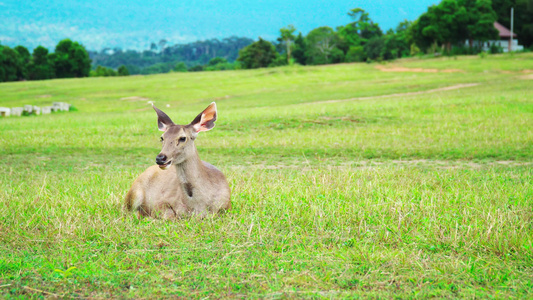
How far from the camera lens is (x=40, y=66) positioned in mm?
82875

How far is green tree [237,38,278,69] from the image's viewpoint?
8275cm

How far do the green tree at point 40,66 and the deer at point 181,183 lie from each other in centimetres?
8221

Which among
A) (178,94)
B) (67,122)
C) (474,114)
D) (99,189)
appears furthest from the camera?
(178,94)

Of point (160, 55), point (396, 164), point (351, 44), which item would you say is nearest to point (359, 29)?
point (351, 44)

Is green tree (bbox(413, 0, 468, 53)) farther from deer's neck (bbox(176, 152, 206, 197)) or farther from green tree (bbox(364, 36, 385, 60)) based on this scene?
deer's neck (bbox(176, 152, 206, 197))

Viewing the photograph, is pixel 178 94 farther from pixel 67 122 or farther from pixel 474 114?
pixel 474 114

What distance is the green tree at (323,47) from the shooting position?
90.5 meters

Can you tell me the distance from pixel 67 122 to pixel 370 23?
4105 inches

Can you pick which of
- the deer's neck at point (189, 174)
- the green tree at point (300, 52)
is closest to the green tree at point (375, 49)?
the green tree at point (300, 52)

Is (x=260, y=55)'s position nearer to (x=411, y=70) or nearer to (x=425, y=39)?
(x=425, y=39)

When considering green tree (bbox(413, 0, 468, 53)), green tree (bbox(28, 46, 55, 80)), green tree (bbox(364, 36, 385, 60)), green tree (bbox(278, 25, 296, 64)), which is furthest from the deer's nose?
green tree (bbox(278, 25, 296, 64))

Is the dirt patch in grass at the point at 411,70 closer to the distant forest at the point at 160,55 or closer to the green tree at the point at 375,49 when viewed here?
the green tree at the point at 375,49

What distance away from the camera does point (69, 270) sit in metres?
5.05

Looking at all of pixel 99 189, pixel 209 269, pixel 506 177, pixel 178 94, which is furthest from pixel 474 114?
pixel 178 94
